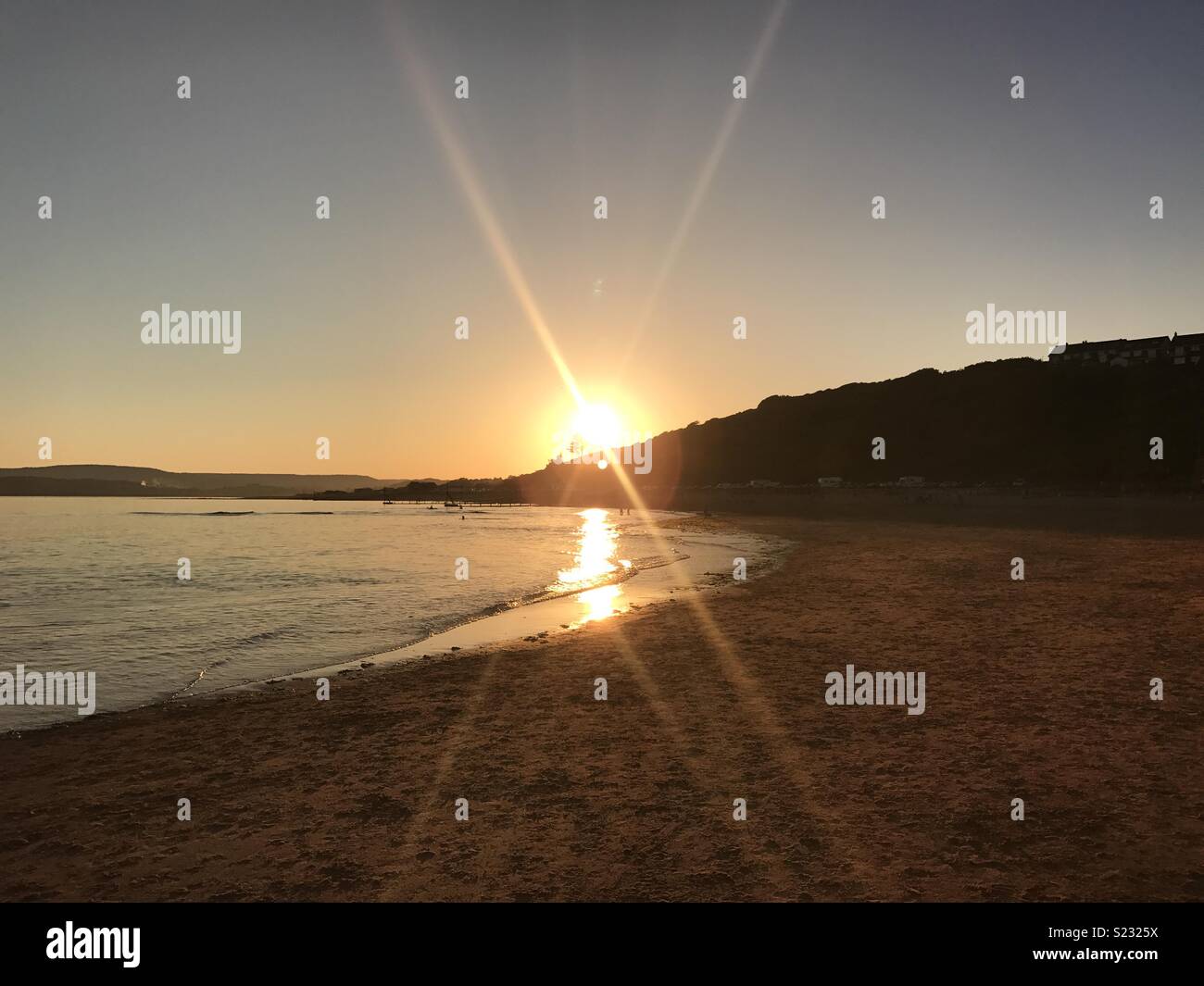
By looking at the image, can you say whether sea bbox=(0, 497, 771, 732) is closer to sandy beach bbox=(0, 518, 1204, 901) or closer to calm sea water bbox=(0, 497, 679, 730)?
calm sea water bbox=(0, 497, 679, 730)

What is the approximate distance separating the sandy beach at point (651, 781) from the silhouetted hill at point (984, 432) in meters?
82.2

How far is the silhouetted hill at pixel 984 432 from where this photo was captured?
312ft

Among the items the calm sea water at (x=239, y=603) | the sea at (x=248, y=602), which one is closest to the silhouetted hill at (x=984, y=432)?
the sea at (x=248, y=602)

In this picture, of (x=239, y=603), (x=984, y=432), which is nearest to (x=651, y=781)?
(x=239, y=603)

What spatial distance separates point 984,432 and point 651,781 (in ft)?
453

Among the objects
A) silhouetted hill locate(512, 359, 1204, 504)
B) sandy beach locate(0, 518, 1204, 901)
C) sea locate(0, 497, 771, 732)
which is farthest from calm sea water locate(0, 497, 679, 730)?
silhouetted hill locate(512, 359, 1204, 504)

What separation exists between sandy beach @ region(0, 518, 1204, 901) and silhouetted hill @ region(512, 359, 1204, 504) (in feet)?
270

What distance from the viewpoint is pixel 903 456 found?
135 m

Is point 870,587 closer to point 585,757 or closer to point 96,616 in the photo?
point 585,757

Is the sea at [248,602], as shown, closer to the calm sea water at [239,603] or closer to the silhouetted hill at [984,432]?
the calm sea water at [239,603]

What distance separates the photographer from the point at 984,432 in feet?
415

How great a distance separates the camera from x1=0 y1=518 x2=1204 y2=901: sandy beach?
16.4ft

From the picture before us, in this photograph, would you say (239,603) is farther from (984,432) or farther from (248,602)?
(984,432)

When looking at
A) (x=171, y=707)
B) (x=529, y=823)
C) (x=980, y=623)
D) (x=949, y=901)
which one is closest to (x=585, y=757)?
(x=529, y=823)
